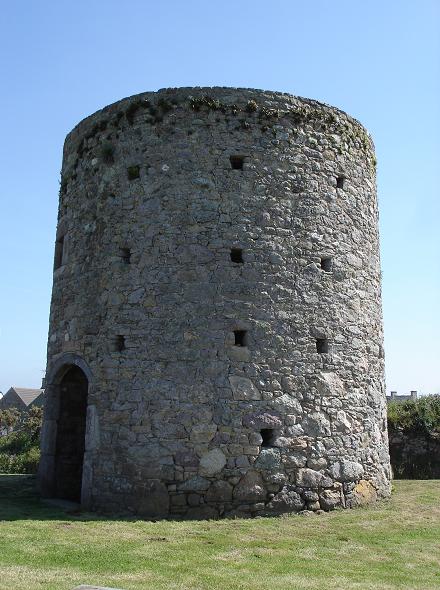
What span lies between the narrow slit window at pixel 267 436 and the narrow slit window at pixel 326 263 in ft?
9.79

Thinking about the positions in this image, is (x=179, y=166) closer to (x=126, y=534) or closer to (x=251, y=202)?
(x=251, y=202)

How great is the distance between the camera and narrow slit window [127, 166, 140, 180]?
10.9m

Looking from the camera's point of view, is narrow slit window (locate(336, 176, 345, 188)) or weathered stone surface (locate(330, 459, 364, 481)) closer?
weathered stone surface (locate(330, 459, 364, 481))

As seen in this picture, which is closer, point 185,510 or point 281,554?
point 281,554

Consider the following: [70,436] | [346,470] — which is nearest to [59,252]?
[70,436]

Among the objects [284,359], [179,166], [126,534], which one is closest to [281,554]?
[126,534]

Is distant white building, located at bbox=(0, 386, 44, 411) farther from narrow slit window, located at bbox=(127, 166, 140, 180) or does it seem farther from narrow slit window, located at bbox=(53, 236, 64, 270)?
narrow slit window, located at bbox=(127, 166, 140, 180)

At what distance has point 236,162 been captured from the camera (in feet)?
35.1

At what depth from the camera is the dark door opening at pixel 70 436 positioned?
1191 cm

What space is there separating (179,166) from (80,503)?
5953 mm

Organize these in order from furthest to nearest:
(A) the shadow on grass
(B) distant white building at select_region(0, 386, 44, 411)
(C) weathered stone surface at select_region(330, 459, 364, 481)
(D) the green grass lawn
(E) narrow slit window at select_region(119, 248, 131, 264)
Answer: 1. (B) distant white building at select_region(0, 386, 44, 411)
2. (E) narrow slit window at select_region(119, 248, 131, 264)
3. (C) weathered stone surface at select_region(330, 459, 364, 481)
4. (A) the shadow on grass
5. (D) the green grass lawn

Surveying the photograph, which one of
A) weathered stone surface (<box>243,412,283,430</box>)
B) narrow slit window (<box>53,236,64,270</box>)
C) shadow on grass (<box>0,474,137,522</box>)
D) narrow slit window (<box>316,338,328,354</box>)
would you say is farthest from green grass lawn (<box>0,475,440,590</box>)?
narrow slit window (<box>53,236,64,270</box>)

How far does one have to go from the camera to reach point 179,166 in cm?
1055

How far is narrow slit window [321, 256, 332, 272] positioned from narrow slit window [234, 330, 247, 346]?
1.96 m
